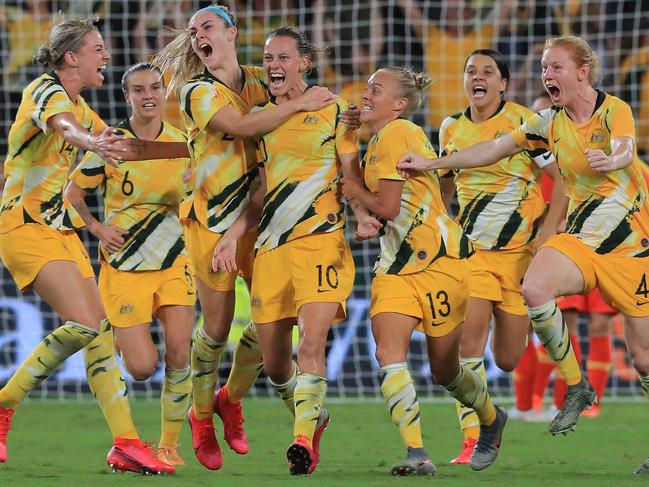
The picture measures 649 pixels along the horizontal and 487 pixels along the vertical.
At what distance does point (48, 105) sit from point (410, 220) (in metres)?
1.77

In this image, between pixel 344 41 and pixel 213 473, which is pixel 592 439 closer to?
pixel 213 473

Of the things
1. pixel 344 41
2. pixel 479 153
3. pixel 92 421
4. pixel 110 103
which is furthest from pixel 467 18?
pixel 479 153

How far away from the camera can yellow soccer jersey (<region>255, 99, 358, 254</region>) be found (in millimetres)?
5859

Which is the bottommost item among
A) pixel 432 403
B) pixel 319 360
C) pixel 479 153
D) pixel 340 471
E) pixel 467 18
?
pixel 432 403

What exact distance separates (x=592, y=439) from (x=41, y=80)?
420cm

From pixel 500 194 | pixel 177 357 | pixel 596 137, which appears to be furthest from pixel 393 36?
pixel 596 137

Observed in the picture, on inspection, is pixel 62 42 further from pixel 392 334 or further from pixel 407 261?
pixel 392 334

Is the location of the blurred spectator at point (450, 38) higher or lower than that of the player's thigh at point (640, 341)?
higher

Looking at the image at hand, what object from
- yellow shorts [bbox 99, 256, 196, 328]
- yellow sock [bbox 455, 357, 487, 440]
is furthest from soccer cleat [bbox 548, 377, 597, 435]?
yellow shorts [bbox 99, 256, 196, 328]

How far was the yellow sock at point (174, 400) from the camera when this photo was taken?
6.81 m

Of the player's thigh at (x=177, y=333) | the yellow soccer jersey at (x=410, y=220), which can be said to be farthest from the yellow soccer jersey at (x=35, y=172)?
the yellow soccer jersey at (x=410, y=220)

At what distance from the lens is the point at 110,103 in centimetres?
1258

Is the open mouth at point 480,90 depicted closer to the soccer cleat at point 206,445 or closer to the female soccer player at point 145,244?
the female soccer player at point 145,244

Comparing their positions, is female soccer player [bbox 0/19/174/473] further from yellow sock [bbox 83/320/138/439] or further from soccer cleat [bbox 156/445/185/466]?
soccer cleat [bbox 156/445/185/466]
